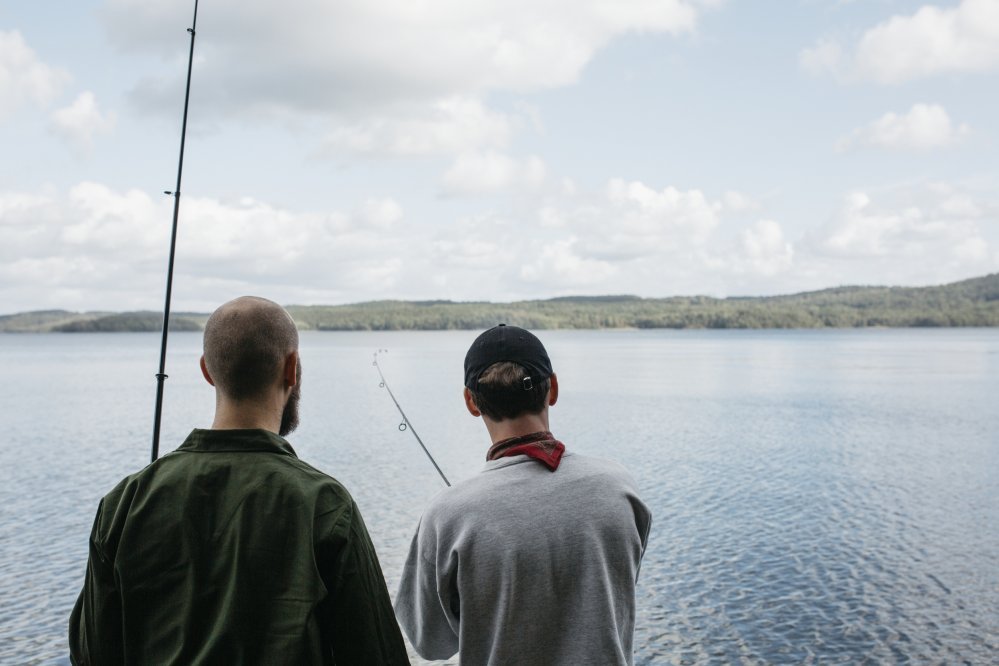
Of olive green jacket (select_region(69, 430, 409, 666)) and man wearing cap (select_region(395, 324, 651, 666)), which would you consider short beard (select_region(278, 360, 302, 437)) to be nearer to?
olive green jacket (select_region(69, 430, 409, 666))

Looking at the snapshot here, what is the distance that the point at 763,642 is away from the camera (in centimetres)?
972

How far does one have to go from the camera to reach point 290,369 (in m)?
2.31

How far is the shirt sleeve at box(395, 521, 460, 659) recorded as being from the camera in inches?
97.7

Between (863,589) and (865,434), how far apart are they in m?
17.0

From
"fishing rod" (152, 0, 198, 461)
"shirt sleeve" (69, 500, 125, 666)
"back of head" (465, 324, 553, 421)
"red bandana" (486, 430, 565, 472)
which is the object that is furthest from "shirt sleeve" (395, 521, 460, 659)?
"fishing rod" (152, 0, 198, 461)

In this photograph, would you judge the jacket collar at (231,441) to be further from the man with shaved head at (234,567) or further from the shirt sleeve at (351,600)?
the shirt sleeve at (351,600)

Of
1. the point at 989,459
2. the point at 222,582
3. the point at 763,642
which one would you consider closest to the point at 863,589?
the point at 763,642

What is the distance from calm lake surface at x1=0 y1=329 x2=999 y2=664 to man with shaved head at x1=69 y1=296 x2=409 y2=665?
27.1 feet

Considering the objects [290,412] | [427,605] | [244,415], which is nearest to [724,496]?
[427,605]

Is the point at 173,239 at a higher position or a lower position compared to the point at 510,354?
higher

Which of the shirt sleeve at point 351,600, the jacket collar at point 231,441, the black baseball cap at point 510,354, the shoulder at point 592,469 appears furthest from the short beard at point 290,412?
the shoulder at point 592,469

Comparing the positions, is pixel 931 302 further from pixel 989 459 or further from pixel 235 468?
pixel 235 468

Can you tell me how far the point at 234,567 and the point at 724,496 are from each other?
16.8 meters

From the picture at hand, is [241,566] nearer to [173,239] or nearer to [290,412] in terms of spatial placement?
[290,412]
